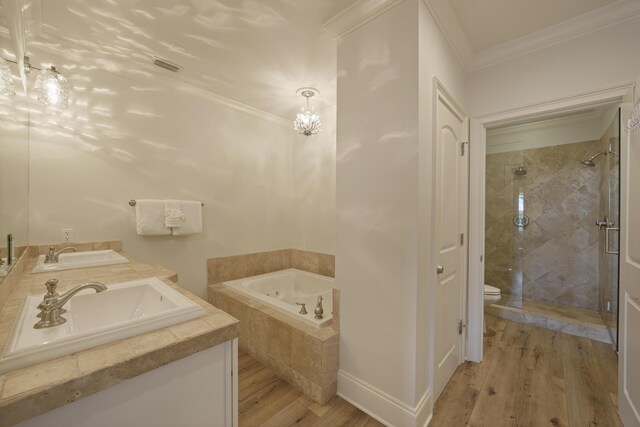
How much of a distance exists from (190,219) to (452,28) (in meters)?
2.50

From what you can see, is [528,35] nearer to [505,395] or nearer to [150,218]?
[505,395]

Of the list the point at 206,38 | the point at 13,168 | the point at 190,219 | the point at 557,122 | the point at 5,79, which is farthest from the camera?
the point at 557,122

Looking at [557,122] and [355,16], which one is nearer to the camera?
[355,16]

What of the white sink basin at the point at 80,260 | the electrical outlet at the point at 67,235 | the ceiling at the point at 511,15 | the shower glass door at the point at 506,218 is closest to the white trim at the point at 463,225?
the ceiling at the point at 511,15

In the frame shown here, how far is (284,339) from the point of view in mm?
1828

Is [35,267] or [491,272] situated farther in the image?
[491,272]

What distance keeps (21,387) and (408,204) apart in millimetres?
1433

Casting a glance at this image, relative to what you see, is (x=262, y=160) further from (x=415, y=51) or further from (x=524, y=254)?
(x=524, y=254)

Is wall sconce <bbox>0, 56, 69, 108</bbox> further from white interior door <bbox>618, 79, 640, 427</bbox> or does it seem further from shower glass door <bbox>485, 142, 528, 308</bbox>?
shower glass door <bbox>485, 142, 528, 308</bbox>

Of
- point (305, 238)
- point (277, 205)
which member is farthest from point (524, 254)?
point (277, 205)

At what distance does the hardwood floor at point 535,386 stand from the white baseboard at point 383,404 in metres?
0.15

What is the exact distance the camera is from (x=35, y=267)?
4.64ft

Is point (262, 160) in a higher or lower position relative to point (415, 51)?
lower

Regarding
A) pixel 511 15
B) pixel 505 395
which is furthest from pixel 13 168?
pixel 505 395
